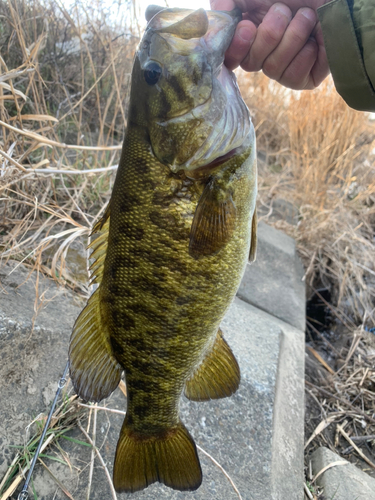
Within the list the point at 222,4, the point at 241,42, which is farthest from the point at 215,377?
the point at 222,4

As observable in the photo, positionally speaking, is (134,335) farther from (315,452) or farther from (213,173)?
(315,452)

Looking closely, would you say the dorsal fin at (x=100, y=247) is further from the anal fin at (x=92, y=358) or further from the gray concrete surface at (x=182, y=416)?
the gray concrete surface at (x=182, y=416)

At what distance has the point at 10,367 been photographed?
173cm

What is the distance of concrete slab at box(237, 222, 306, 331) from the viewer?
321 centimetres

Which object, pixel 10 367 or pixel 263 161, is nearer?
pixel 10 367

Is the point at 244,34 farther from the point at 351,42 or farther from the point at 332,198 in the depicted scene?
the point at 332,198

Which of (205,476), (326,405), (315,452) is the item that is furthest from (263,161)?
(205,476)

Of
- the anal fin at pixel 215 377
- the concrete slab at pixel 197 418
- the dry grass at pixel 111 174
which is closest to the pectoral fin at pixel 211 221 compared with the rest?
the anal fin at pixel 215 377

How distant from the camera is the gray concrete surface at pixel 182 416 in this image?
5.42ft

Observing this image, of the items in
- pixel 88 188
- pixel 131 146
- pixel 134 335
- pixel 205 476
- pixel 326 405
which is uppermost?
pixel 131 146

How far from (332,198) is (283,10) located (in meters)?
3.48

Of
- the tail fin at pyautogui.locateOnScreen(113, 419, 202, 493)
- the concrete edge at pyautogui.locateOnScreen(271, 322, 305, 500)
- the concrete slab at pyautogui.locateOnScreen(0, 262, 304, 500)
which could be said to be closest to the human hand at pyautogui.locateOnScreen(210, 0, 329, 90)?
the tail fin at pyautogui.locateOnScreen(113, 419, 202, 493)

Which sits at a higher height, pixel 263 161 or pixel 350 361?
pixel 263 161

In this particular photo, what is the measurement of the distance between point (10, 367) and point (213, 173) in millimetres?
1290
